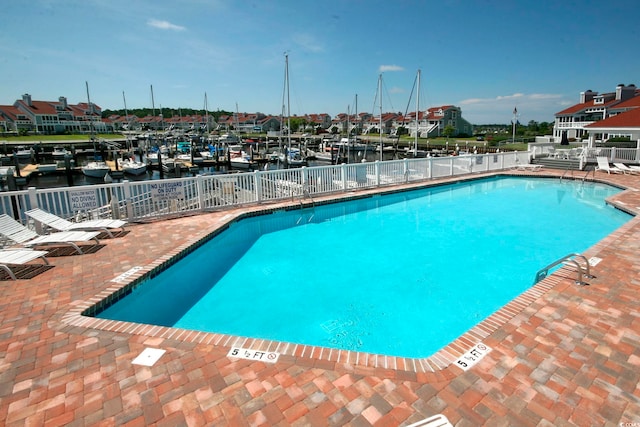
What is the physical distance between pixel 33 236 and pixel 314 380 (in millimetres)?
7217

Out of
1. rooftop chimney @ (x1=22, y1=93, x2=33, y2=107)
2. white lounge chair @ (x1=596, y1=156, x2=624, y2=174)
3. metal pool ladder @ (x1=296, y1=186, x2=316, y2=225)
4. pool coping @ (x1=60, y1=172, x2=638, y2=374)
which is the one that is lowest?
pool coping @ (x1=60, y1=172, x2=638, y2=374)

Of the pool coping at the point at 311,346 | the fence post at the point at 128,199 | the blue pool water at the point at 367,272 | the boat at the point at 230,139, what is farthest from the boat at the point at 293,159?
the pool coping at the point at 311,346

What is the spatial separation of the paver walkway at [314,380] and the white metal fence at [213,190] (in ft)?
15.2

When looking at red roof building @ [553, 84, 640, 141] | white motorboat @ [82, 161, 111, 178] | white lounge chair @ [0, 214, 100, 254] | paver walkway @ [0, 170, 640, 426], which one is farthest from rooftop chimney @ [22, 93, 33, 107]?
red roof building @ [553, 84, 640, 141]

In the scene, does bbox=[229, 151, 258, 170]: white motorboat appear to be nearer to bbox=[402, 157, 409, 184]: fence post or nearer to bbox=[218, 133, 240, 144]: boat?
bbox=[218, 133, 240, 144]: boat

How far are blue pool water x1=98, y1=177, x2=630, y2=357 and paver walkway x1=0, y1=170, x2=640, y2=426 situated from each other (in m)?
1.16

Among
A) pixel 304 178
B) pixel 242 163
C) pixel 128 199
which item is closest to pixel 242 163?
pixel 242 163

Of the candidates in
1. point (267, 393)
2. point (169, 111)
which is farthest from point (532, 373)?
point (169, 111)

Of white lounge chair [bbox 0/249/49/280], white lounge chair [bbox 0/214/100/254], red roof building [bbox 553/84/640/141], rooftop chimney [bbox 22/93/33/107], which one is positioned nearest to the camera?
white lounge chair [bbox 0/249/49/280]

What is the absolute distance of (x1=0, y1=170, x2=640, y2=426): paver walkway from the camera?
2.81 m

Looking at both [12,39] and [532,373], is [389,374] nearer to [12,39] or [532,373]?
[532,373]

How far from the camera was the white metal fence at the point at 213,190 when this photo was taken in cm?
860

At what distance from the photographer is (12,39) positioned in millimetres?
12969

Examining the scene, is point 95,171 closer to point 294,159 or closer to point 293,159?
point 293,159
